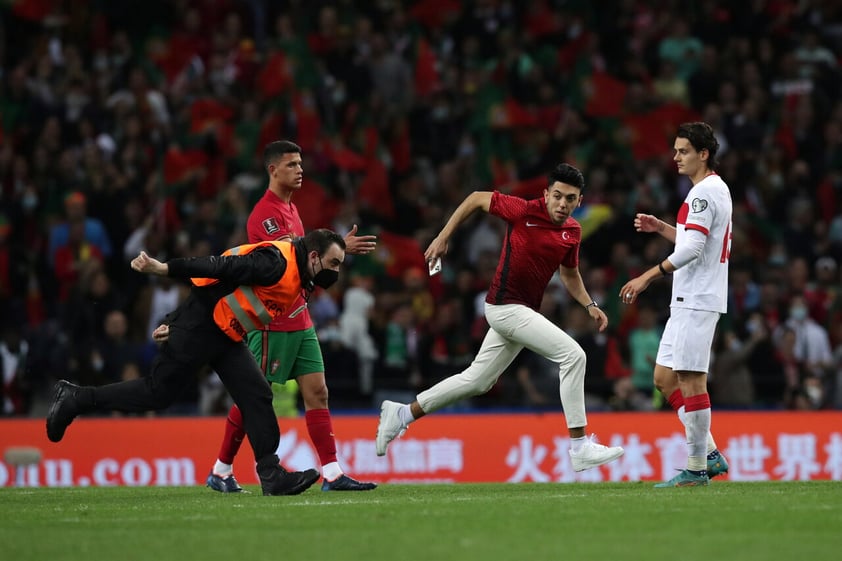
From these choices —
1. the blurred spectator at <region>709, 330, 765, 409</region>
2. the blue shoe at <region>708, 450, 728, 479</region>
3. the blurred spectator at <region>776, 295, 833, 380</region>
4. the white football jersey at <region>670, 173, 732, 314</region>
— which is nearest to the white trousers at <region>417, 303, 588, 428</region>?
the white football jersey at <region>670, 173, 732, 314</region>

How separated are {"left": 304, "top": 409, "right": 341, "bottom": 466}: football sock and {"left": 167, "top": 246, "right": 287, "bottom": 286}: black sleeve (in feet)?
4.72

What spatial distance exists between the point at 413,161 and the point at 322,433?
11.3m

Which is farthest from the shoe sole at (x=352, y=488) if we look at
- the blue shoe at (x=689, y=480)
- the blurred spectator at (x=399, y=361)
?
the blurred spectator at (x=399, y=361)

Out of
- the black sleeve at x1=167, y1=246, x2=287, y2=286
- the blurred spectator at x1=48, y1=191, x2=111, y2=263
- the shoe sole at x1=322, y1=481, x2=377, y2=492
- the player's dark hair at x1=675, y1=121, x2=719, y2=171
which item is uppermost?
the blurred spectator at x1=48, y1=191, x2=111, y2=263

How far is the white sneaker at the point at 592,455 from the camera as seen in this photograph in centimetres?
1109

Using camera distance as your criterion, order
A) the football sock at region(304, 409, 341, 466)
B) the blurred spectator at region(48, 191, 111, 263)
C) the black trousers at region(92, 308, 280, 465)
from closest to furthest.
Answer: the black trousers at region(92, 308, 280, 465) < the football sock at region(304, 409, 341, 466) < the blurred spectator at region(48, 191, 111, 263)

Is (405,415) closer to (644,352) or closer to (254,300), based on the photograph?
(254,300)

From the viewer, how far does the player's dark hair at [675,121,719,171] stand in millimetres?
11047

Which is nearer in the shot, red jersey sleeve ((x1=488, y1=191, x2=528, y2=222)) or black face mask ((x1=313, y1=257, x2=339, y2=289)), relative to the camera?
black face mask ((x1=313, y1=257, x2=339, y2=289))

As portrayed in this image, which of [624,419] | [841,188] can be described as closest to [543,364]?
[624,419]

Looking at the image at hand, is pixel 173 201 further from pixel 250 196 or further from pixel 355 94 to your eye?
pixel 355 94

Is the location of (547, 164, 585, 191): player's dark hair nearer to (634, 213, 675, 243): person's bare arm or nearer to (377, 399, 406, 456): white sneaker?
(634, 213, 675, 243): person's bare arm

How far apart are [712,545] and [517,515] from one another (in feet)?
5.61

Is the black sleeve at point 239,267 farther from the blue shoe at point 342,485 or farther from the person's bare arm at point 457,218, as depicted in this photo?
the blue shoe at point 342,485
